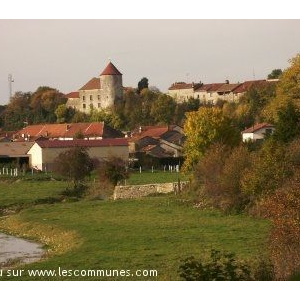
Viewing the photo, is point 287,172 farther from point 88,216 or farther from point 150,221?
point 88,216

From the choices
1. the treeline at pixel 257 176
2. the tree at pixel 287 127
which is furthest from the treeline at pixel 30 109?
the tree at pixel 287 127

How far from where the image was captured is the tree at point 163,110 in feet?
289

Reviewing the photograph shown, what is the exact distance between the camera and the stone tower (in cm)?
9950

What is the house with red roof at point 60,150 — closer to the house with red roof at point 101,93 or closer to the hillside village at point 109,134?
the hillside village at point 109,134

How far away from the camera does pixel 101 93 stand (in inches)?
3986

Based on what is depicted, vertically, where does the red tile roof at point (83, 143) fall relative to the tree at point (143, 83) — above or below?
below

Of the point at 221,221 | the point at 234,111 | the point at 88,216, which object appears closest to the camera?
the point at 221,221

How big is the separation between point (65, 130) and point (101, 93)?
22955mm

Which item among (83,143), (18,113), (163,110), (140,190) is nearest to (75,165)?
(140,190)

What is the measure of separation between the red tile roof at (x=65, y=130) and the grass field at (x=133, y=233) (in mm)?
40677

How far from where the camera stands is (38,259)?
20.8 metres

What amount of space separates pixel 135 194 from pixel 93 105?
63911 millimetres

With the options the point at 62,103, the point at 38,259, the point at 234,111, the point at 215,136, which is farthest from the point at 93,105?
the point at 38,259

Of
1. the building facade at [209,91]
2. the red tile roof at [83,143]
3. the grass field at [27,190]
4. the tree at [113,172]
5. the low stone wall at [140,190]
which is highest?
the building facade at [209,91]
